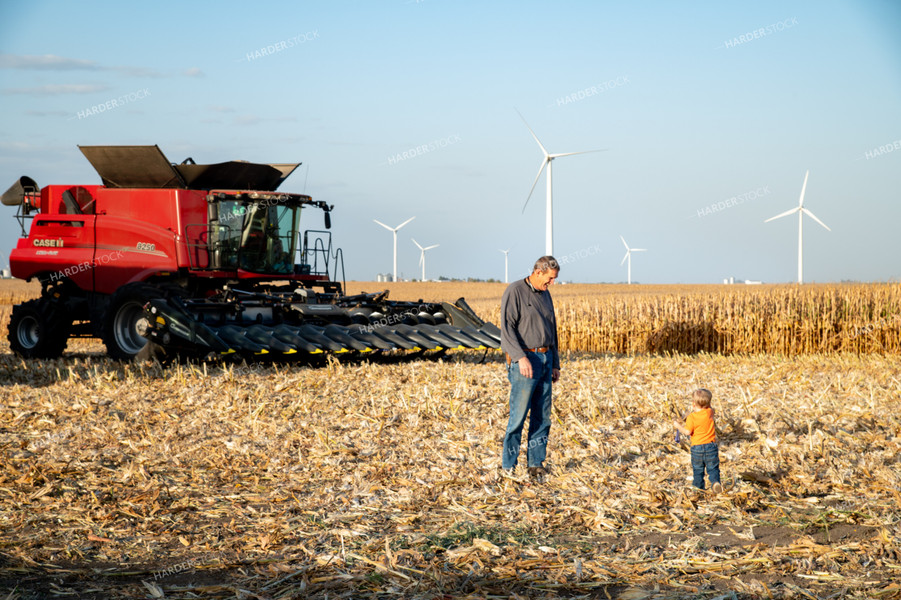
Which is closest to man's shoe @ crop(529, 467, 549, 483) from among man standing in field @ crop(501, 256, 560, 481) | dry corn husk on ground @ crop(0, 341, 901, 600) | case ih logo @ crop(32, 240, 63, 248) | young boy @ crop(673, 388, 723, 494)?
man standing in field @ crop(501, 256, 560, 481)

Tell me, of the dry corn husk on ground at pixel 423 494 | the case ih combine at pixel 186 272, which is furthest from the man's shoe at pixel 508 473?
the case ih combine at pixel 186 272

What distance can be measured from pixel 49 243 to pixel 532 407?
13.0 meters

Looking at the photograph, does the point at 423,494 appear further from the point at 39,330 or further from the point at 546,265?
the point at 39,330

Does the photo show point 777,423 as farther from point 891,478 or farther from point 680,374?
point 680,374

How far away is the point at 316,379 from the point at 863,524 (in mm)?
7747

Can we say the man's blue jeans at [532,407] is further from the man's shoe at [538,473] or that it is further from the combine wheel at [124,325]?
the combine wheel at [124,325]

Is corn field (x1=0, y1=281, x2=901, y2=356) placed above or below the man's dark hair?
below

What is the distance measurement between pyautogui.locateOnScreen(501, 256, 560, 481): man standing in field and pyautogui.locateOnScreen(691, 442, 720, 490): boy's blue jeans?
49.2 inches

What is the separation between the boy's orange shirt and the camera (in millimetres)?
6551

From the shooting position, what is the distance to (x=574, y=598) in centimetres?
461

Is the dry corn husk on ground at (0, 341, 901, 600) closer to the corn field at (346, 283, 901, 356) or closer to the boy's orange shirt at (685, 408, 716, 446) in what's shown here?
the boy's orange shirt at (685, 408, 716, 446)

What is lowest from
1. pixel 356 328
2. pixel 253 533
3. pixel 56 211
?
pixel 253 533

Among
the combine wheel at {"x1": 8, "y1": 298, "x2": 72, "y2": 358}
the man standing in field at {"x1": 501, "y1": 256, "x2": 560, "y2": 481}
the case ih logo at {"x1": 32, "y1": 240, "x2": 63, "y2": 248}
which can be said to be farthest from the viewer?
the case ih logo at {"x1": 32, "y1": 240, "x2": 63, "y2": 248}

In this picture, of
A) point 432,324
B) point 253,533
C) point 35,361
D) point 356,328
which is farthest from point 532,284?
point 35,361
